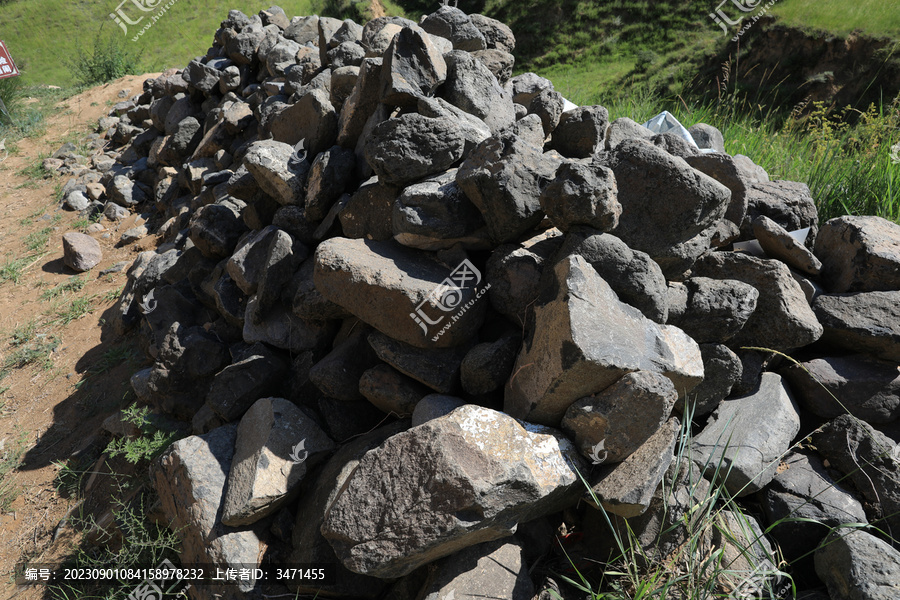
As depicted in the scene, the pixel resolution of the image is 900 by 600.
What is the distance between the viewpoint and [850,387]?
93.2 inches

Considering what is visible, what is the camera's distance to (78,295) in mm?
5441

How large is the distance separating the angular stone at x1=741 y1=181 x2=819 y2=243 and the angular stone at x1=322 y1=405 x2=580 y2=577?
6.09 ft

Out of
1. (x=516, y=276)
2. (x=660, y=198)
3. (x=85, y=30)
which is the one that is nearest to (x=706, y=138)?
(x=660, y=198)

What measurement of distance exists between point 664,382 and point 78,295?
5.73 meters

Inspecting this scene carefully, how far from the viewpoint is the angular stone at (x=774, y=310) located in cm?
236

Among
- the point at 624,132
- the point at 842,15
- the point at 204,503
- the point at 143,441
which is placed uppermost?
the point at 842,15

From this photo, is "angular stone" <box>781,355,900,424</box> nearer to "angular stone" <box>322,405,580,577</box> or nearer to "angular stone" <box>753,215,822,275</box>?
"angular stone" <box>753,215,822,275</box>

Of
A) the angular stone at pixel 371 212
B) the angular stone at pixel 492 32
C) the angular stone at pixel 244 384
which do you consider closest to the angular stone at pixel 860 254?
the angular stone at pixel 371 212

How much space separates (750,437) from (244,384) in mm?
2421

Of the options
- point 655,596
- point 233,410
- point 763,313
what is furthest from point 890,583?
point 233,410

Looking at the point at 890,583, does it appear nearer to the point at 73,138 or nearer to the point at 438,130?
the point at 438,130

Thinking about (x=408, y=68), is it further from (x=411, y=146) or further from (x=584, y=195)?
(x=584, y=195)

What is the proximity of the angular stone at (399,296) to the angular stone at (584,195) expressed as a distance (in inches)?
20.3

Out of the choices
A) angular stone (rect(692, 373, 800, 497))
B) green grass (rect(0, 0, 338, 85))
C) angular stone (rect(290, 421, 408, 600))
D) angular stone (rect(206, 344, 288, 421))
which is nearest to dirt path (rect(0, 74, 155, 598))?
angular stone (rect(206, 344, 288, 421))
